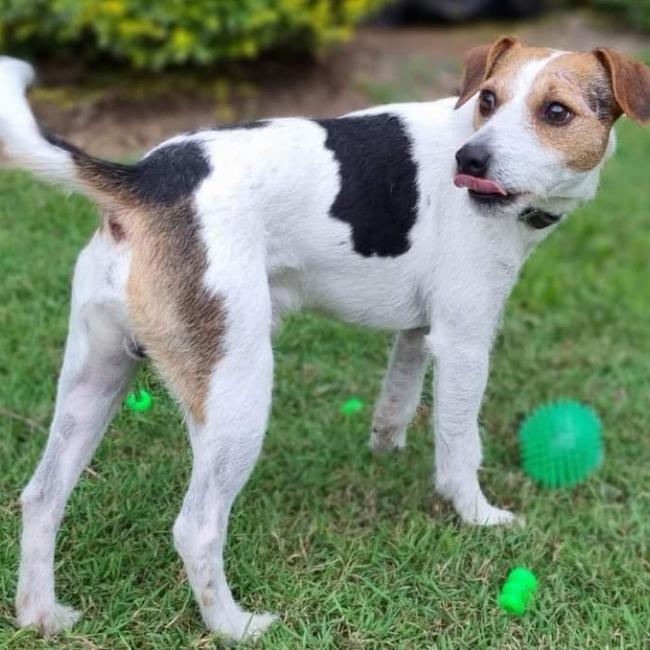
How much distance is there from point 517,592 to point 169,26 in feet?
15.9

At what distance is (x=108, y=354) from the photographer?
3.35 metres

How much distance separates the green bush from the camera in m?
6.93

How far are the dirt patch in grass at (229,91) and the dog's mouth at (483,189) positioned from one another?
352 centimetres

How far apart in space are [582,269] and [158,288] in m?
3.95

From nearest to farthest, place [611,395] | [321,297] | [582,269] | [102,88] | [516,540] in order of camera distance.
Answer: [321,297] < [516,540] < [611,395] < [582,269] < [102,88]

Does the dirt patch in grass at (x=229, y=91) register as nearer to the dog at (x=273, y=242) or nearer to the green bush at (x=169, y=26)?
the green bush at (x=169, y=26)

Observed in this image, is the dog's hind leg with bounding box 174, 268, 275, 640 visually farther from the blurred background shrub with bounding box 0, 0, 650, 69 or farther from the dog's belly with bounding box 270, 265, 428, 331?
the blurred background shrub with bounding box 0, 0, 650, 69

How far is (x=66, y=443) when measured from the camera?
3.41 meters

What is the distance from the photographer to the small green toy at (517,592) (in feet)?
12.1

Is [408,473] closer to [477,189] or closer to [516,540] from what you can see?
[516,540]

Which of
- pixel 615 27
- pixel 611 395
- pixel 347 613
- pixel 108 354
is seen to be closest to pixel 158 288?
pixel 108 354

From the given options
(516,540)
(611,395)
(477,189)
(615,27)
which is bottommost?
(615,27)

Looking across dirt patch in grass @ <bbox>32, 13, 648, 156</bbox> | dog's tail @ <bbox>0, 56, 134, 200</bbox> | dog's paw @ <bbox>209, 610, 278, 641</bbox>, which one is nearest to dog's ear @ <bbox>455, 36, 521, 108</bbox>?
dog's tail @ <bbox>0, 56, 134, 200</bbox>

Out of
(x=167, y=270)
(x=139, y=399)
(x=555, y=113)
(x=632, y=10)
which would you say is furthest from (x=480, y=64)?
(x=632, y=10)
